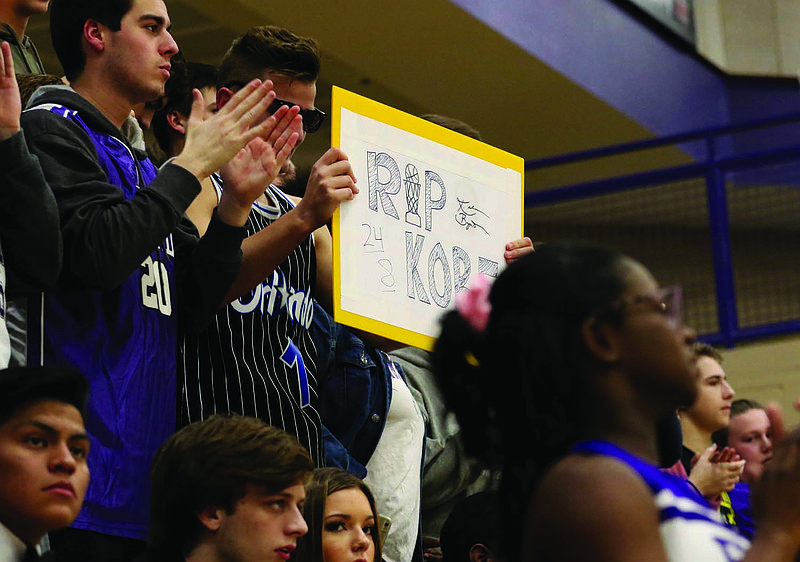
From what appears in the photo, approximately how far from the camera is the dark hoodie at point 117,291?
2465 millimetres

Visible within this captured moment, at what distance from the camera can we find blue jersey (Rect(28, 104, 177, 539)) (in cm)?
246

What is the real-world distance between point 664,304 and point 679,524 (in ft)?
0.93

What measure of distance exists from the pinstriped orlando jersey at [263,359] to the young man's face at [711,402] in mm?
1811

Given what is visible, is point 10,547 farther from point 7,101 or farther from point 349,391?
point 349,391

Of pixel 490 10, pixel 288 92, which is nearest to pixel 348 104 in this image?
pixel 288 92

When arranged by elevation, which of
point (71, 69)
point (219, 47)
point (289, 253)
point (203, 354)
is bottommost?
point (203, 354)

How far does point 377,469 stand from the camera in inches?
136

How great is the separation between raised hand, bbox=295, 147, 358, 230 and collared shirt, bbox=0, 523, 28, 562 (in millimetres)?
1004

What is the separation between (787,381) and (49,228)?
5.80 m

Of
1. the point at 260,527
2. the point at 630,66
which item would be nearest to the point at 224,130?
the point at 260,527

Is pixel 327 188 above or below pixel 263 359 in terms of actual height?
above

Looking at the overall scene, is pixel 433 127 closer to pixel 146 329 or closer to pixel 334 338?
pixel 334 338

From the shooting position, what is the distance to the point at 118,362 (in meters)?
2.54

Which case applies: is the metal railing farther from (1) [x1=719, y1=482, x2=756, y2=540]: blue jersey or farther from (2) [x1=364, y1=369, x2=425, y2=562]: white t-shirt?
(2) [x1=364, y1=369, x2=425, y2=562]: white t-shirt
